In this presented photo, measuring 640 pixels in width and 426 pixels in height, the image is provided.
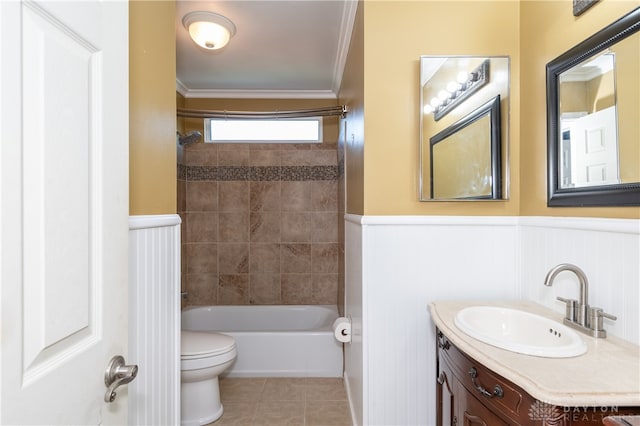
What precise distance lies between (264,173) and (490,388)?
2860mm

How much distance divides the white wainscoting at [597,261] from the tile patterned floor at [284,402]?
1.49 m

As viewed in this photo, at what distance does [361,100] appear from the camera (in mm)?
1837

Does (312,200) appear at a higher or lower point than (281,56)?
Result: lower

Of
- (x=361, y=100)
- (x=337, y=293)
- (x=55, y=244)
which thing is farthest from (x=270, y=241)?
(x=55, y=244)

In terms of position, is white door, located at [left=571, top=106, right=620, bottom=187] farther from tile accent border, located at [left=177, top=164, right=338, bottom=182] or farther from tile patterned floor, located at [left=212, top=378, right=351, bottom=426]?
tile accent border, located at [left=177, top=164, right=338, bottom=182]

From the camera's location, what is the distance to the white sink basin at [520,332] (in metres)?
1.03

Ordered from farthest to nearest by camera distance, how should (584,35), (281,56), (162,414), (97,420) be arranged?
(281,56) < (162,414) < (584,35) < (97,420)

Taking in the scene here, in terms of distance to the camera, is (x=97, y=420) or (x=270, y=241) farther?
(x=270, y=241)

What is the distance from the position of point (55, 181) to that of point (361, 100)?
58.6 inches

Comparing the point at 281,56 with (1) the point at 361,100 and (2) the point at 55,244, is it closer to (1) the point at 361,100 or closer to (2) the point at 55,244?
(1) the point at 361,100

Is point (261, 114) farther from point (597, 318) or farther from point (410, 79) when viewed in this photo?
point (597, 318)

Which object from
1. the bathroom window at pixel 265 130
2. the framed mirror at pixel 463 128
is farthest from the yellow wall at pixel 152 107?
the bathroom window at pixel 265 130

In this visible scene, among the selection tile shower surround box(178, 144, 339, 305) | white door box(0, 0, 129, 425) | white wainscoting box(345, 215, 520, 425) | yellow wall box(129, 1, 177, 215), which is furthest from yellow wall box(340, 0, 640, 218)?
tile shower surround box(178, 144, 339, 305)

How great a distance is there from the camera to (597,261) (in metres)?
1.24
